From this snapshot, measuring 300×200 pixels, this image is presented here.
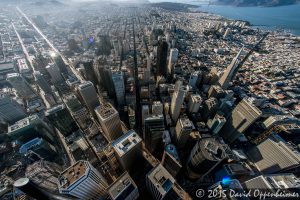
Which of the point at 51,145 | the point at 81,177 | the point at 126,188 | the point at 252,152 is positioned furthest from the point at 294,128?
the point at 51,145

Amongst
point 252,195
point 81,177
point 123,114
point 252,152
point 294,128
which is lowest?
point 123,114

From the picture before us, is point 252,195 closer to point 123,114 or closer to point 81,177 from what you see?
point 81,177

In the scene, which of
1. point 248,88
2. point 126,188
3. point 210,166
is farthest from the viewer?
point 248,88

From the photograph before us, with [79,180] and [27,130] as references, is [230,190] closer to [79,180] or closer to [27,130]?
[79,180]

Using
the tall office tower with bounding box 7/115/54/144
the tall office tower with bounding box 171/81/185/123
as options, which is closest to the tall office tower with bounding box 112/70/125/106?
the tall office tower with bounding box 171/81/185/123

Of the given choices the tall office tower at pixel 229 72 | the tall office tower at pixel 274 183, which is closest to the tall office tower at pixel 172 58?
the tall office tower at pixel 229 72

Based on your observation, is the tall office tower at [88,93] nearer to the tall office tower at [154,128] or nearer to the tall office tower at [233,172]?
the tall office tower at [154,128]

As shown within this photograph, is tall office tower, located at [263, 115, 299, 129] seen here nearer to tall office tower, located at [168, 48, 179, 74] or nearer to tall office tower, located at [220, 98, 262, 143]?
tall office tower, located at [220, 98, 262, 143]
